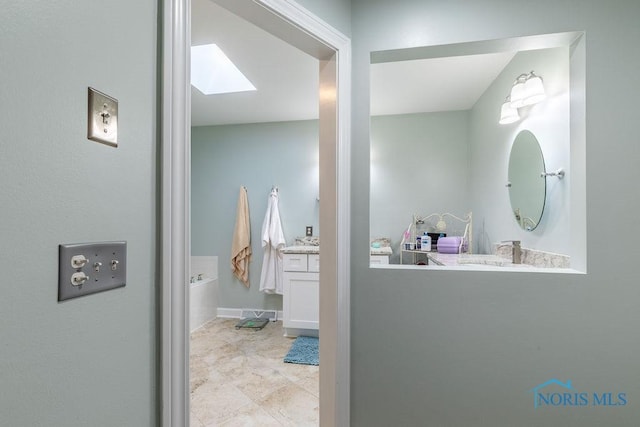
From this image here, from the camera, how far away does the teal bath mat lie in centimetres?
246

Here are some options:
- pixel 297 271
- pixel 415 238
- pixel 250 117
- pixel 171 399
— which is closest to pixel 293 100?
pixel 250 117

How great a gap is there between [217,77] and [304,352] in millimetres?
2691

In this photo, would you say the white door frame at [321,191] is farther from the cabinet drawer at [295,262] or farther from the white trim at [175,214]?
the cabinet drawer at [295,262]

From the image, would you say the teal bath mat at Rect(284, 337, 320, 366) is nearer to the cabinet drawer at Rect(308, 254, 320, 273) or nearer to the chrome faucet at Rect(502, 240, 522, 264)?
the cabinet drawer at Rect(308, 254, 320, 273)

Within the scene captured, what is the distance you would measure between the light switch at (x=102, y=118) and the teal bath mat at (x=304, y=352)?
7.50 feet

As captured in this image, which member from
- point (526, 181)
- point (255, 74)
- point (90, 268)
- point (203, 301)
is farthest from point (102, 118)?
point (203, 301)

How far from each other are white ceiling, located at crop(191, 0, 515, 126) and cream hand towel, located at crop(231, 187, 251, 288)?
1068 millimetres

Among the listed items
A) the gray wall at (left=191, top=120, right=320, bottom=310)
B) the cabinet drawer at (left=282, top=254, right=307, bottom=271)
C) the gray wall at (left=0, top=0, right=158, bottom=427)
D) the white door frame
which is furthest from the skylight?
the gray wall at (left=0, top=0, right=158, bottom=427)

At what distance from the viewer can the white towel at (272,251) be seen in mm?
3496

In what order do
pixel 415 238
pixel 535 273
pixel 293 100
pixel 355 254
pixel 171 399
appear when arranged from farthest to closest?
pixel 415 238 → pixel 293 100 → pixel 355 254 → pixel 535 273 → pixel 171 399

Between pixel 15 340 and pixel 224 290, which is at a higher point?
pixel 15 340

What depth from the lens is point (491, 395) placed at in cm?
133

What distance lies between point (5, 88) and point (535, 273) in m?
1.79

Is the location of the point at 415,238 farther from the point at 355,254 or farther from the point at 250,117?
the point at 250,117
